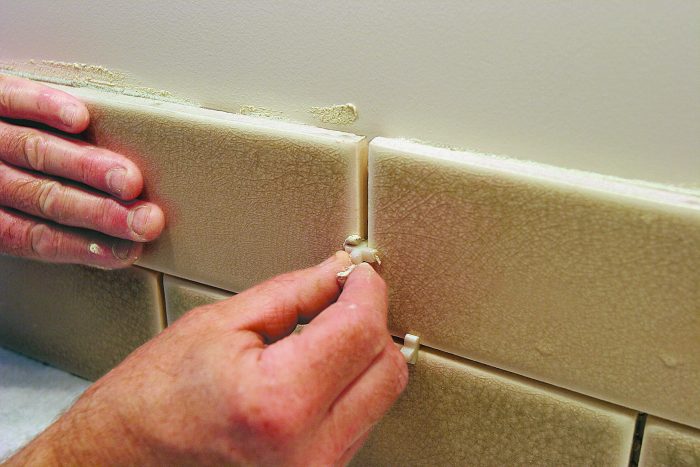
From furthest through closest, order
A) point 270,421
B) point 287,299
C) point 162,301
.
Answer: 1. point 162,301
2. point 287,299
3. point 270,421

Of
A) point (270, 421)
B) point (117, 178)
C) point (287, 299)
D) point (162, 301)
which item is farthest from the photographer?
point (162, 301)

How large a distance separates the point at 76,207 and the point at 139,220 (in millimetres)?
86

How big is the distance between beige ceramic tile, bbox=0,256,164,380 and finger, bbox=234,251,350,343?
0.94 feet

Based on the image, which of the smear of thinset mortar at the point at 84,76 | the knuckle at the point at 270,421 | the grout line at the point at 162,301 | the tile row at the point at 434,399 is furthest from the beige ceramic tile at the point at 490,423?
the smear of thinset mortar at the point at 84,76

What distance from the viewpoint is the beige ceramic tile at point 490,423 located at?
1.92ft

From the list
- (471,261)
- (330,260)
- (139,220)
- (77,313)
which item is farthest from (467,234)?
(77,313)

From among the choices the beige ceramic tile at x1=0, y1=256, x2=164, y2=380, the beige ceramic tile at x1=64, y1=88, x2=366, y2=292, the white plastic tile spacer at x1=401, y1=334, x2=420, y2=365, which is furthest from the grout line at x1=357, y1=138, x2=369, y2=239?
the beige ceramic tile at x1=0, y1=256, x2=164, y2=380

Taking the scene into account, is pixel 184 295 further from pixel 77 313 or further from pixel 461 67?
pixel 461 67

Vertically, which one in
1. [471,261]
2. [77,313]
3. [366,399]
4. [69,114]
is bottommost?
[77,313]

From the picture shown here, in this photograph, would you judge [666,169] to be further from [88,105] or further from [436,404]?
[88,105]

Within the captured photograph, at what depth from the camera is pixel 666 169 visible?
0.49 m

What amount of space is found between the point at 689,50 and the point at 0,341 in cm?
107

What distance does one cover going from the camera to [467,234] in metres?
0.57

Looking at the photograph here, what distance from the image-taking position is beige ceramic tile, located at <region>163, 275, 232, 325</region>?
2.55 ft
